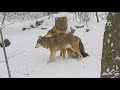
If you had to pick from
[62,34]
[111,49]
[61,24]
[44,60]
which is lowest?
[44,60]

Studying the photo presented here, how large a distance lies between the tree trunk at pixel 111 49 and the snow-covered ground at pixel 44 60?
→ 5.00 ft

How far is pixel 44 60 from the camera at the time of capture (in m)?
4.36

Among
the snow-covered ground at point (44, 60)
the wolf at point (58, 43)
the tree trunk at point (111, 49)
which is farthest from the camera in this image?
the wolf at point (58, 43)

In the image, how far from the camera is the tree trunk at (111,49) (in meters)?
1.68

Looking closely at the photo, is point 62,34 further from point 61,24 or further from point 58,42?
point 61,24

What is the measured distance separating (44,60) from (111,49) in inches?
105

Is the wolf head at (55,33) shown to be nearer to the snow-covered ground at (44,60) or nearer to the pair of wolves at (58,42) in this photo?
the pair of wolves at (58,42)

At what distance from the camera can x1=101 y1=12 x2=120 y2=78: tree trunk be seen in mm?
1681

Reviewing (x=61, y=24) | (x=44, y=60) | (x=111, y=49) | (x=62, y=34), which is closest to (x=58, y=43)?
(x=62, y=34)

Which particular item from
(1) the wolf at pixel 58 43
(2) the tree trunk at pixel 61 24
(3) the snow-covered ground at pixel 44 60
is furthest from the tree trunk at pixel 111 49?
(2) the tree trunk at pixel 61 24
